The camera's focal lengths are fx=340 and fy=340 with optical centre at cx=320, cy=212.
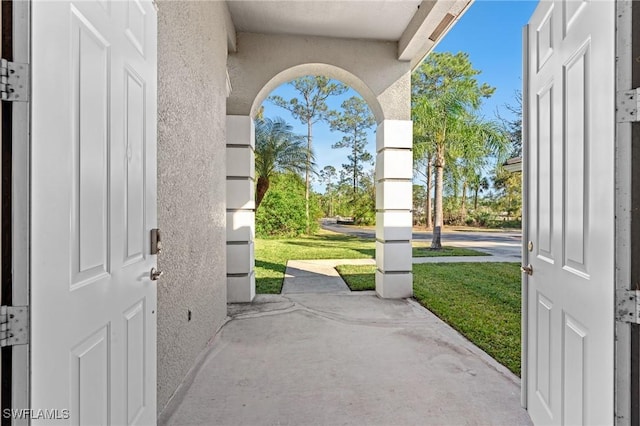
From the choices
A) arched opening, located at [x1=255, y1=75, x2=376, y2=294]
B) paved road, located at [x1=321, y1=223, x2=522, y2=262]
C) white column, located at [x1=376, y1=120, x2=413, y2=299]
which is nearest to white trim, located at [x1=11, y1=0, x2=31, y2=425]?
white column, located at [x1=376, y1=120, x2=413, y2=299]

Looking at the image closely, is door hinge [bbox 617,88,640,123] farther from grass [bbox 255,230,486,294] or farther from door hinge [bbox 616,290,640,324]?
grass [bbox 255,230,486,294]

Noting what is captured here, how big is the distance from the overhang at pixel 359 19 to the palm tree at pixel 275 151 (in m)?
8.40

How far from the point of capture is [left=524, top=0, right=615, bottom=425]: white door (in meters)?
1.30

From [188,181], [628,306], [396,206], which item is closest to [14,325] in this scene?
[188,181]

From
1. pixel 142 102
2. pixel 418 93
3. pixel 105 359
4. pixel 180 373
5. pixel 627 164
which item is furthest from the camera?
pixel 418 93

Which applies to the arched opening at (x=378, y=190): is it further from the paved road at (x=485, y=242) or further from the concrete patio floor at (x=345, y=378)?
the paved road at (x=485, y=242)

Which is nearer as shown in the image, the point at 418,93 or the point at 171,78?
the point at 171,78

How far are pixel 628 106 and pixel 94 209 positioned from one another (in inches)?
78.9

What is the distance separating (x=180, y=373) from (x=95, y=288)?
5.19ft

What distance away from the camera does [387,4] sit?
13.9ft

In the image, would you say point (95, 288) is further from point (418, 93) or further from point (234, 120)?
point (418, 93)

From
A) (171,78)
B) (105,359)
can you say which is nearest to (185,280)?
(105,359)

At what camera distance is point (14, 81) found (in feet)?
3.11

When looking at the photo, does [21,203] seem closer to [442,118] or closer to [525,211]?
[525,211]
